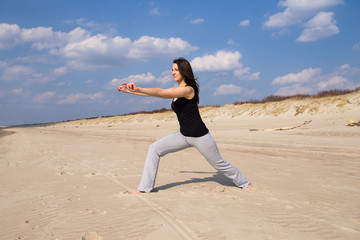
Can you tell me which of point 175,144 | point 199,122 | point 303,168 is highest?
point 199,122

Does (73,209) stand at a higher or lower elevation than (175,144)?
lower

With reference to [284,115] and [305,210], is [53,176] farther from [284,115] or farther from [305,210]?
[284,115]

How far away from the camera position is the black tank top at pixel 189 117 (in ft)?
11.8

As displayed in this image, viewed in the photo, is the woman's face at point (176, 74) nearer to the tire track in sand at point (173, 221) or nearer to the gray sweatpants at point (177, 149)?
the gray sweatpants at point (177, 149)

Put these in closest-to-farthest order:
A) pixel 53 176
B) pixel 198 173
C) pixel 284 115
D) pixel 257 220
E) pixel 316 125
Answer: pixel 257 220
pixel 53 176
pixel 198 173
pixel 316 125
pixel 284 115

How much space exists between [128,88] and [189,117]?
1.00 meters

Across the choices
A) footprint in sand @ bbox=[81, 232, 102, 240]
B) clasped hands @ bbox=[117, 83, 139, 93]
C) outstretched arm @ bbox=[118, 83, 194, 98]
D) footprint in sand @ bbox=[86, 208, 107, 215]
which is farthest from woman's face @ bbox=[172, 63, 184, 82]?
footprint in sand @ bbox=[81, 232, 102, 240]

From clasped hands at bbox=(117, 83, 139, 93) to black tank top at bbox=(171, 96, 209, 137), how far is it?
777 mm

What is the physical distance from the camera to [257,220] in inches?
107

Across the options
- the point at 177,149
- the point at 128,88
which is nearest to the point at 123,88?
the point at 128,88

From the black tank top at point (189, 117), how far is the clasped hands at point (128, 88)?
2.55 feet

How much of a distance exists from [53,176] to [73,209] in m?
2.29

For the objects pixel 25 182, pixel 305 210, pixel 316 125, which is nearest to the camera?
pixel 305 210

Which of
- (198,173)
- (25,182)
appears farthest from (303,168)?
(25,182)
